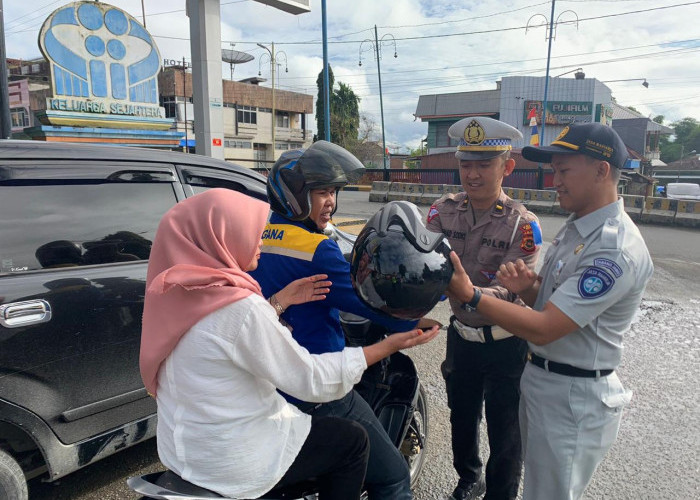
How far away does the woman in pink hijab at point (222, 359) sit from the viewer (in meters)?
1.29

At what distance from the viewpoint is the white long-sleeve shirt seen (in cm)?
130

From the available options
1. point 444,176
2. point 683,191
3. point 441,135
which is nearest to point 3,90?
point 444,176

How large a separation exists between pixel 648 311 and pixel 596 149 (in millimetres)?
5594

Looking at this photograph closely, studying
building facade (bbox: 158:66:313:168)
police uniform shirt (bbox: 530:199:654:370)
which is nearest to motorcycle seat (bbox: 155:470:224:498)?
police uniform shirt (bbox: 530:199:654:370)

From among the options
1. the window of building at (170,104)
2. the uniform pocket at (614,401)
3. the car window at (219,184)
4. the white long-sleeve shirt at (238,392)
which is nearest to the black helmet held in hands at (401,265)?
the white long-sleeve shirt at (238,392)

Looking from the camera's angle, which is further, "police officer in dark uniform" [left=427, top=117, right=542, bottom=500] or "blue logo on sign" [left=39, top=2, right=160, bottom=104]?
"blue logo on sign" [left=39, top=2, right=160, bottom=104]

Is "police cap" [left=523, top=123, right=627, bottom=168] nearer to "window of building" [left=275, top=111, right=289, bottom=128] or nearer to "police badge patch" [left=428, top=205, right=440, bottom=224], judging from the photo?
"police badge patch" [left=428, top=205, right=440, bottom=224]

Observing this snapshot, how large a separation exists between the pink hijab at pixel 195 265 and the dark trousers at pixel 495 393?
1449mm

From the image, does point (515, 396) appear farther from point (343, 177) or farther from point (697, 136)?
point (697, 136)

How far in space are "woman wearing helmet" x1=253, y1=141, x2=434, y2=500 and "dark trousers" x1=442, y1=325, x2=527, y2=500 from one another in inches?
28.5

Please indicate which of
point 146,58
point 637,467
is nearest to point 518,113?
point 146,58

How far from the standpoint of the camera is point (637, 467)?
307 centimetres

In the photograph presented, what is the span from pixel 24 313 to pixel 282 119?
51.7 meters

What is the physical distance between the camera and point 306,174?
5.96 ft
